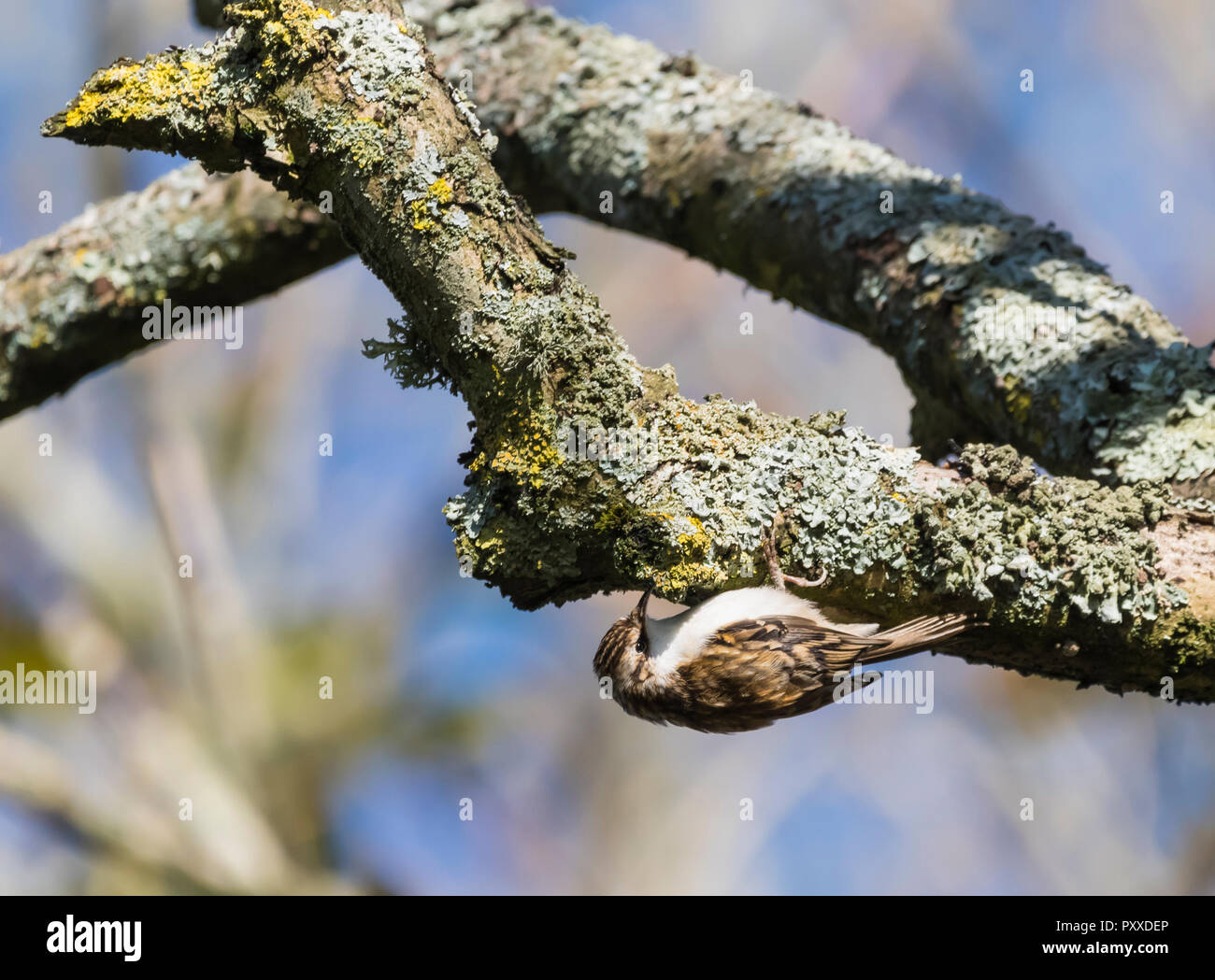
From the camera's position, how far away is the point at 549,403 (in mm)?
1720

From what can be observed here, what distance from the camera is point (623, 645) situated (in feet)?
8.33

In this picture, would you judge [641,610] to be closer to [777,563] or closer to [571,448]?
[777,563]

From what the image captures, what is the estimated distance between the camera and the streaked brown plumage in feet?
6.68

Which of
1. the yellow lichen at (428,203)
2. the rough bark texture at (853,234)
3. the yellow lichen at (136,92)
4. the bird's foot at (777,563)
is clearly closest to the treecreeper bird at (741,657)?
the bird's foot at (777,563)

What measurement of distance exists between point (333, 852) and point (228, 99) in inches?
269

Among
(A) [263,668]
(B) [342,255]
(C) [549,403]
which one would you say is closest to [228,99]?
(C) [549,403]

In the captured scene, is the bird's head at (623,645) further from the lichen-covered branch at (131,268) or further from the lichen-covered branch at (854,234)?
the lichen-covered branch at (131,268)

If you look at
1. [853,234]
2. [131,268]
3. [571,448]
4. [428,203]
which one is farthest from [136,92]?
[853,234]

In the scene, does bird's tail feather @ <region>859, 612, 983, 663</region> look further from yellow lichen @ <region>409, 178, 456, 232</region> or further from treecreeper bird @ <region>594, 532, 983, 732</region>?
yellow lichen @ <region>409, 178, 456, 232</region>

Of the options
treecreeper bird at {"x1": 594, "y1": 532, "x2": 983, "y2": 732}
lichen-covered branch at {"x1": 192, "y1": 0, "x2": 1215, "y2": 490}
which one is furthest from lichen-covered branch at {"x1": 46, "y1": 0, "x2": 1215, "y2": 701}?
lichen-covered branch at {"x1": 192, "y1": 0, "x2": 1215, "y2": 490}

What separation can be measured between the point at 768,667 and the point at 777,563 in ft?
1.83

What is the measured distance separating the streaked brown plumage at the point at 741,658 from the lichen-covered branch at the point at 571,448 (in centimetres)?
22

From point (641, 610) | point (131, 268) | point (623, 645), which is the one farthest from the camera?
point (131, 268)

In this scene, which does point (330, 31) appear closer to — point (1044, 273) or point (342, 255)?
point (342, 255)
